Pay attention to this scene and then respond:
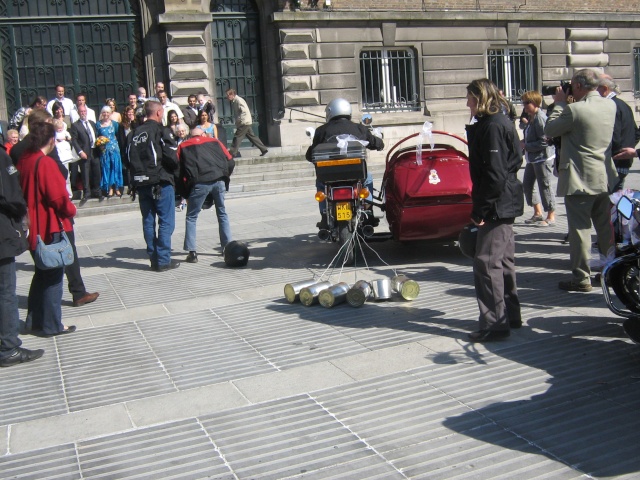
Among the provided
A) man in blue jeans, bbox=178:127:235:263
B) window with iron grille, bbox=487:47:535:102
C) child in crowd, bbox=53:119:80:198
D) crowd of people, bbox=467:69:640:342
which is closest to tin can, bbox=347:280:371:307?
crowd of people, bbox=467:69:640:342

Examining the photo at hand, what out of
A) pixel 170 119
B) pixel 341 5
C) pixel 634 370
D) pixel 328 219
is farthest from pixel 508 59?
pixel 634 370

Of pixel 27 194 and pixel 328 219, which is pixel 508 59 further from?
pixel 27 194

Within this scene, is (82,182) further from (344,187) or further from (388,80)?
(388,80)

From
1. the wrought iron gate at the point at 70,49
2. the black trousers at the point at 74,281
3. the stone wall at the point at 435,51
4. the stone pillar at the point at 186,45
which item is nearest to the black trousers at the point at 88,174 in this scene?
the stone pillar at the point at 186,45

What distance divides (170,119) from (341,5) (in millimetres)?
9056

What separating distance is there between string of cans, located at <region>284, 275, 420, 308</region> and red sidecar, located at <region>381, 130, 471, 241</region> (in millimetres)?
1373

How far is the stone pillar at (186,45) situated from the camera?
19875 millimetres

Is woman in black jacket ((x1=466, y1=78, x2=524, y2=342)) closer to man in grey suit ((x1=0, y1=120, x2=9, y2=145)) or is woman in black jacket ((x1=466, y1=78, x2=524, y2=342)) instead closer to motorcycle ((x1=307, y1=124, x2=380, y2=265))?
motorcycle ((x1=307, y1=124, x2=380, y2=265))

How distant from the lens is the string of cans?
24.8 ft

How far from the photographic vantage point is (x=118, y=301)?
8.55m

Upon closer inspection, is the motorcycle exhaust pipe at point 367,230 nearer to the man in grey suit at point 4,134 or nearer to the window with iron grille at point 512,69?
the man in grey suit at point 4,134

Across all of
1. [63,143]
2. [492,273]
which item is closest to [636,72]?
[63,143]

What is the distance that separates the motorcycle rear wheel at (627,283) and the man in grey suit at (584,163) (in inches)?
56.4

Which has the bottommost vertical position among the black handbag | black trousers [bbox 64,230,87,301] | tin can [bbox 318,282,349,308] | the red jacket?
tin can [bbox 318,282,349,308]
